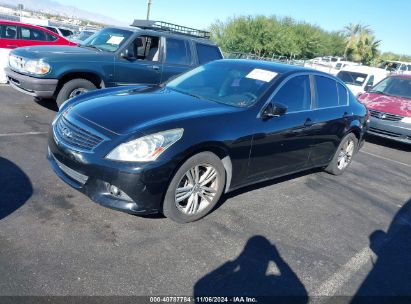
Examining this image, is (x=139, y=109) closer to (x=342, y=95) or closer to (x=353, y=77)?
(x=342, y=95)

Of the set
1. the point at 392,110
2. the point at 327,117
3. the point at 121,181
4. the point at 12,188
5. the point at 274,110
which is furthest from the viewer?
the point at 392,110

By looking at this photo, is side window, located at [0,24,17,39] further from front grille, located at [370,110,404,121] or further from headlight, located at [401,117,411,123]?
headlight, located at [401,117,411,123]

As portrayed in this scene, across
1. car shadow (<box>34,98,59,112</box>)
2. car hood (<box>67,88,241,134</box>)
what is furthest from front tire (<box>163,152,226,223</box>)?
car shadow (<box>34,98,59,112</box>)

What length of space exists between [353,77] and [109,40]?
35.5 ft

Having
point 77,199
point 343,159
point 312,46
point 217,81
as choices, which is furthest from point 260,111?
point 312,46

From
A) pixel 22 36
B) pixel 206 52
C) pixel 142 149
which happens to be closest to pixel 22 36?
pixel 22 36

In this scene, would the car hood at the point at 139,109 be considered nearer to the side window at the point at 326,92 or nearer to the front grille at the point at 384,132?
the side window at the point at 326,92

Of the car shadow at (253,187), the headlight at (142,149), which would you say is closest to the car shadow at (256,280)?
the car shadow at (253,187)

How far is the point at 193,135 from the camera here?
11.6 feet

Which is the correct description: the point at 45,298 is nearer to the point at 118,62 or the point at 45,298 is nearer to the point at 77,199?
the point at 77,199

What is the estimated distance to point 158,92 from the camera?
15.1 feet

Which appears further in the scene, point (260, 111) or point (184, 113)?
point (260, 111)

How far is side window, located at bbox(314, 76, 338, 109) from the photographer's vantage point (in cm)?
518

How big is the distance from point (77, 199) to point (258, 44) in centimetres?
4359
